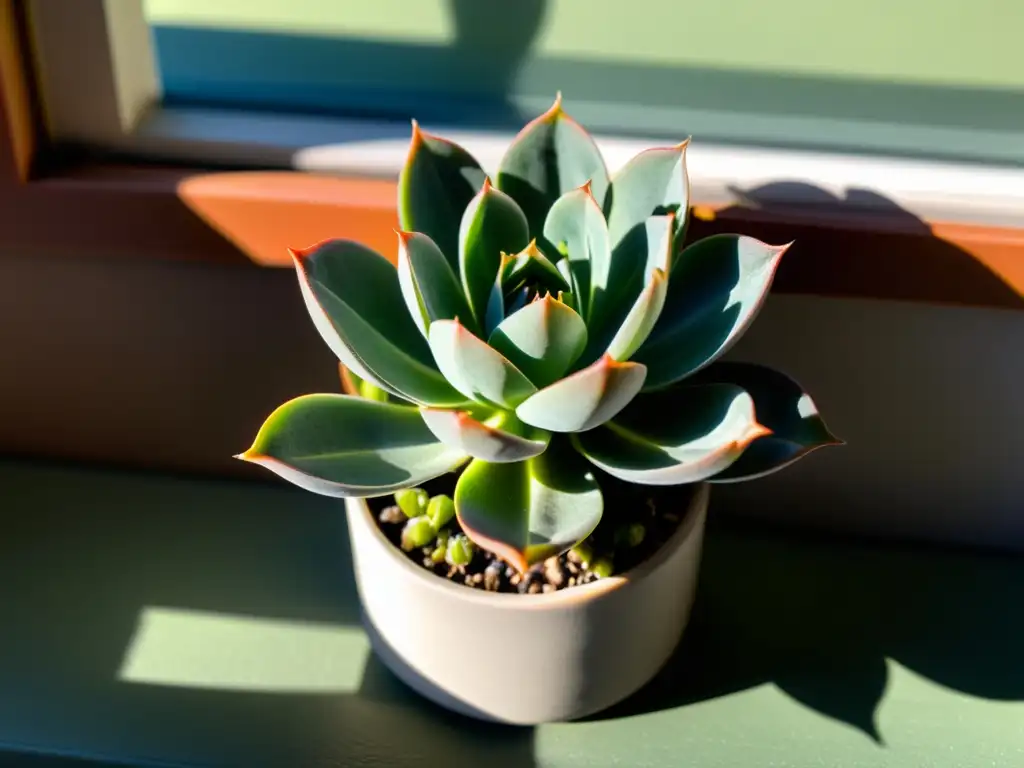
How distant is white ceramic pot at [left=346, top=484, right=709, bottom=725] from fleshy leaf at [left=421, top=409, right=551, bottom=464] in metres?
0.10

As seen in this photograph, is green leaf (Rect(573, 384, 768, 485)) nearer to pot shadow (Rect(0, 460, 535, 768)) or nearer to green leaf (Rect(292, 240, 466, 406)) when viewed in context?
green leaf (Rect(292, 240, 466, 406))

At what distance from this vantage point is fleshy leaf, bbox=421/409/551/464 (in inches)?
19.3

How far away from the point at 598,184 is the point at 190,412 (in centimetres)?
38

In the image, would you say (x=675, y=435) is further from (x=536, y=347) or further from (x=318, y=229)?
(x=318, y=229)

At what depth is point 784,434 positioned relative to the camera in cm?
58

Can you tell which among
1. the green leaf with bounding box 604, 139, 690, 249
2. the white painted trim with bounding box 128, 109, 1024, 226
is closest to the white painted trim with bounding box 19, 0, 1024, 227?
the white painted trim with bounding box 128, 109, 1024, 226

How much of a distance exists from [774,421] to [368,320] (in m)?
0.22

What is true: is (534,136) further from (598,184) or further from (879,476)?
(879,476)

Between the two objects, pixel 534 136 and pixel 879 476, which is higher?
pixel 534 136

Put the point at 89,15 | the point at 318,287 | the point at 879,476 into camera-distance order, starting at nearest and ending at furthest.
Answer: the point at 318,287, the point at 89,15, the point at 879,476

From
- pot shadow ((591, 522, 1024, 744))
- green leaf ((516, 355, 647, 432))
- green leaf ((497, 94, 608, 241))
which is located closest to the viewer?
green leaf ((516, 355, 647, 432))

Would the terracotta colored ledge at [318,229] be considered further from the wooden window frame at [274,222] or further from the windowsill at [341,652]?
the windowsill at [341,652]

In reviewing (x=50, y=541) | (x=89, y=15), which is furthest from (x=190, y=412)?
(x=89, y=15)

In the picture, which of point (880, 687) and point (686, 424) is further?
→ point (880, 687)
